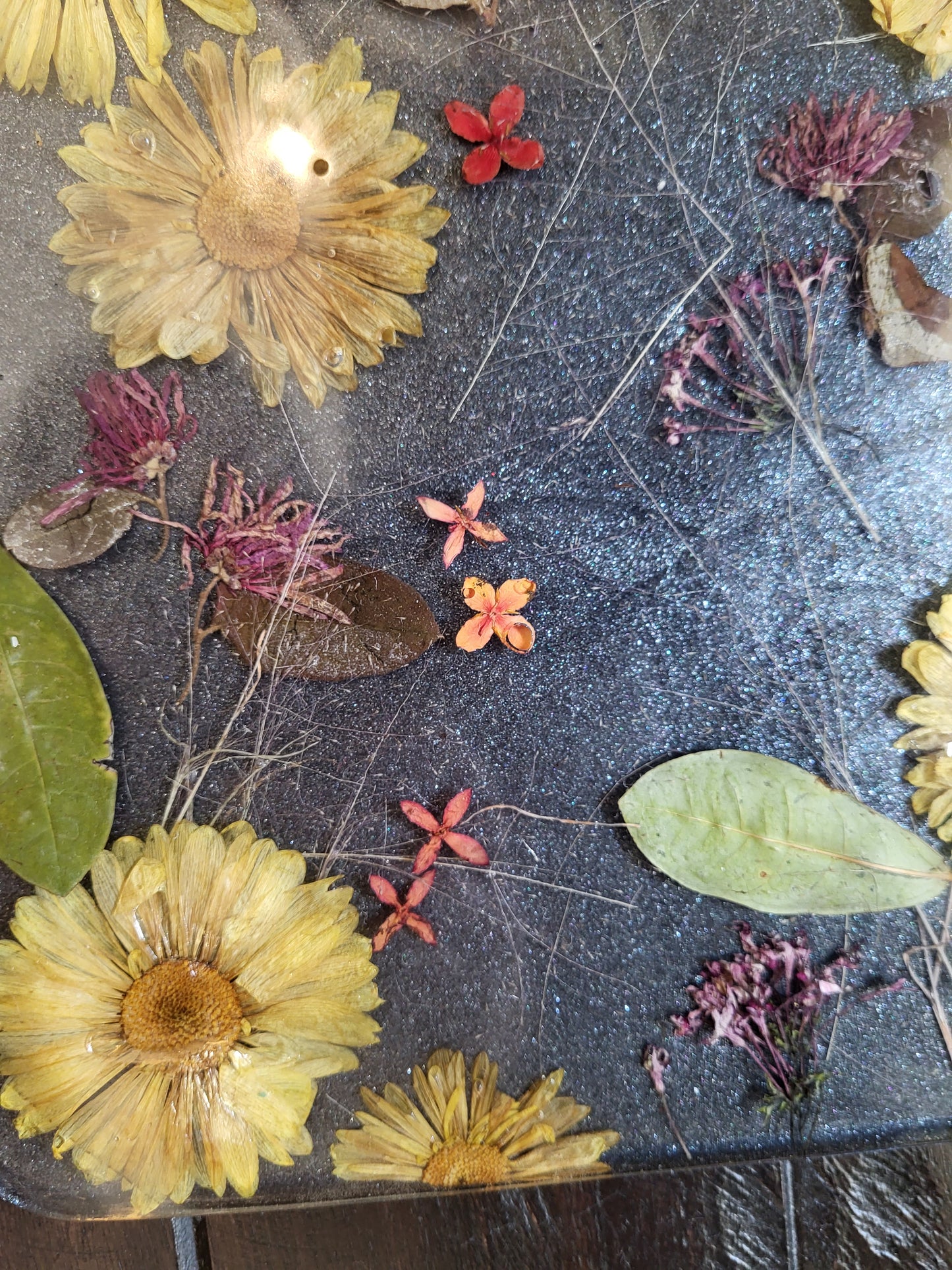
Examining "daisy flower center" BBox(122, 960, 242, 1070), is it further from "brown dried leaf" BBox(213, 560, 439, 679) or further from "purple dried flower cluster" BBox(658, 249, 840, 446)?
"purple dried flower cluster" BBox(658, 249, 840, 446)

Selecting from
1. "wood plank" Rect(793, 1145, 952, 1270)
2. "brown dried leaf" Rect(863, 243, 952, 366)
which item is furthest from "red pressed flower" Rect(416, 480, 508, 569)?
"wood plank" Rect(793, 1145, 952, 1270)

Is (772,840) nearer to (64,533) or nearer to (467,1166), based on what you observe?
(467,1166)

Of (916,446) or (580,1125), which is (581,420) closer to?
(916,446)

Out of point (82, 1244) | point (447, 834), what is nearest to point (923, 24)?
point (447, 834)

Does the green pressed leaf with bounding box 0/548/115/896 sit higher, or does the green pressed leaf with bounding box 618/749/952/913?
the green pressed leaf with bounding box 618/749/952/913

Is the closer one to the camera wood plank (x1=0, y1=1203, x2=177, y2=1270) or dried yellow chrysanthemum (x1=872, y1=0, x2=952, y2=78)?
dried yellow chrysanthemum (x1=872, y1=0, x2=952, y2=78)

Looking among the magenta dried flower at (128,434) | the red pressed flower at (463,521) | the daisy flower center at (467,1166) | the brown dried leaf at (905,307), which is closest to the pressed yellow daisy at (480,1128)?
the daisy flower center at (467,1166)

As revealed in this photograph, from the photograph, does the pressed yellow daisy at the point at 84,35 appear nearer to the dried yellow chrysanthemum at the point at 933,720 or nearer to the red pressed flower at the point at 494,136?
the red pressed flower at the point at 494,136
